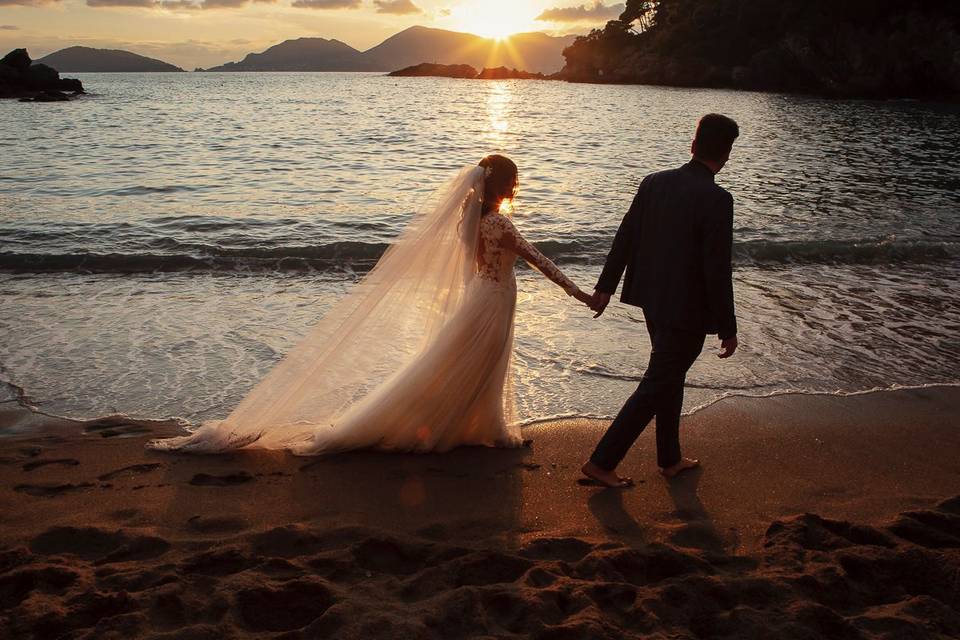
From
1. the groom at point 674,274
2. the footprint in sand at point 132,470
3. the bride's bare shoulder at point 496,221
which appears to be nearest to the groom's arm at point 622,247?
the groom at point 674,274

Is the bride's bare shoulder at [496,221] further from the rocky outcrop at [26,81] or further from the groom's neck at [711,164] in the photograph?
the rocky outcrop at [26,81]

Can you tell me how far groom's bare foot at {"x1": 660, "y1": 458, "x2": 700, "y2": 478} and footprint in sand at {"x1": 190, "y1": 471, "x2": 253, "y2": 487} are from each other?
2418 mm

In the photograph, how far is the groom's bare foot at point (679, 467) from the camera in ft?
15.3

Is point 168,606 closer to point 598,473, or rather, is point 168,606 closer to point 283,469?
point 283,469

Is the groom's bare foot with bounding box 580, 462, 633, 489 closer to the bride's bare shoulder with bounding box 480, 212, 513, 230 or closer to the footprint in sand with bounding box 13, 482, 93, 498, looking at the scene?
the bride's bare shoulder with bounding box 480, 212, 513, 230

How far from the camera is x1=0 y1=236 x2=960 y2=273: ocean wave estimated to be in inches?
428

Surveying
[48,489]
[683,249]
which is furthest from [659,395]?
[48,489]

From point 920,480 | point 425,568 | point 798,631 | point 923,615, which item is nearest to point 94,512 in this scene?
point 425,568

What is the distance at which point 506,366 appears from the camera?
4977 mm

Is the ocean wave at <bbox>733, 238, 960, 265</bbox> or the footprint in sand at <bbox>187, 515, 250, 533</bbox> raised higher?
the ocean wave at <bbox>733, 238, 960, 265</bbox>

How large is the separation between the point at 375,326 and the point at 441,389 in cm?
59

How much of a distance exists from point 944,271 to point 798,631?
9.97 metres

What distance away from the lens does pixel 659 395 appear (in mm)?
4395

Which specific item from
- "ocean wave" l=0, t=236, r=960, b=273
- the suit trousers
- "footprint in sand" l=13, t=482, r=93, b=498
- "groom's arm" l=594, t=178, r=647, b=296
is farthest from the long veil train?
"ocean wave" l=0, t=236, r=960, b=273
